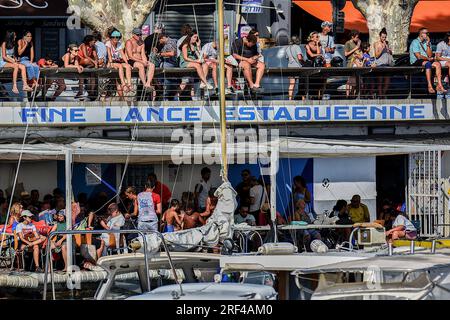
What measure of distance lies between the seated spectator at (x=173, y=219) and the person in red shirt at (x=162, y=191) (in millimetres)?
1285

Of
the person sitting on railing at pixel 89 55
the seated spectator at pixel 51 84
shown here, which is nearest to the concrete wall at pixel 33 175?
the seated spectator at pixel 51 84

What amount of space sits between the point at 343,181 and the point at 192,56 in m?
3.80

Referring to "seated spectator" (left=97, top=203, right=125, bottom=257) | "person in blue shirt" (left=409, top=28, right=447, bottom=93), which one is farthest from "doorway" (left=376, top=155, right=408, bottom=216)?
"seated spectator" (left=97, top=203, right=125, bottom=257)

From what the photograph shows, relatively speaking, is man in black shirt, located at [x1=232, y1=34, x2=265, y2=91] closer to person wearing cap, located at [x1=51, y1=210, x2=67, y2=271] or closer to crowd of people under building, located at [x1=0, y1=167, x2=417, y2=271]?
crowd of people under building, located at [x1=0, y1=167, x2=417, y2=271]

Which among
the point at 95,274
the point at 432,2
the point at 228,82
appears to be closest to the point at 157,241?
the point at 95,274

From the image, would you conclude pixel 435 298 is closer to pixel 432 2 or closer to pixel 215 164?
pixel 215 164

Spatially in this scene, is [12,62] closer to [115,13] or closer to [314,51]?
[314,51]

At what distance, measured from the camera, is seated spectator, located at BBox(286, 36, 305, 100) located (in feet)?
97.7

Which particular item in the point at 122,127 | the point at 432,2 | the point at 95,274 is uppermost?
the point at 432,2

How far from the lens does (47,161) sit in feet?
102

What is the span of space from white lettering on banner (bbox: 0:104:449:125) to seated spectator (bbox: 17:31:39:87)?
638mm

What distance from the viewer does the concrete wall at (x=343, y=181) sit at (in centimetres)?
3020
